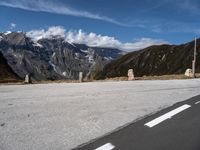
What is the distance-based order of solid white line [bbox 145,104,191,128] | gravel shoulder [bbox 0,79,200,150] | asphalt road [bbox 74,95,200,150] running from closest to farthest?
asphalt road [bbox 74,95,200,150], gravel shoulder [bbox 0,79,200,150], solid white line [bbox 145,104,191,128]

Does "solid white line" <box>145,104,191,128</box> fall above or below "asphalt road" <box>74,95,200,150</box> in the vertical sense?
above

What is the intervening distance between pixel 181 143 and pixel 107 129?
190cm

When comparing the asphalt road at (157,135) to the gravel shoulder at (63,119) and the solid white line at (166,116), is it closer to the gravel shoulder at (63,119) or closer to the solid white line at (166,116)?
the solid white line at (166,116)

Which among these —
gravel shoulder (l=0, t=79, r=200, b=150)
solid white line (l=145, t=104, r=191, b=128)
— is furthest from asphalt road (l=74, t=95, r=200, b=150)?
gravel shoulder (l=0, t=79, r=200, b=150)

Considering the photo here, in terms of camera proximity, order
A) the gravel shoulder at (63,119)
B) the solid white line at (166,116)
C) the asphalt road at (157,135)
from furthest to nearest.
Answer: the solid white line at (166,116) < the gravel shoulder at (63,119) < the asphalt road at (157,135)

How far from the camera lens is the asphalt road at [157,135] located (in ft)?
20.4

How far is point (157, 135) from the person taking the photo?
7137 millimetres

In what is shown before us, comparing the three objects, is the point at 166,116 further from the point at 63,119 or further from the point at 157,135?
the point at 63,119

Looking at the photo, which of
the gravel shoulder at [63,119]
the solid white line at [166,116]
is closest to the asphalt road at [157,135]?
the solid white line at [166,116]

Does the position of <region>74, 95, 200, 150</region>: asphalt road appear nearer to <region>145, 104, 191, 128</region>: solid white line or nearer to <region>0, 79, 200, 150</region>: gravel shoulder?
<region>145, 104, 191, 128</region>: solid white line

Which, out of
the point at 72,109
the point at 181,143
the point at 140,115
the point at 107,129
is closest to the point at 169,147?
the point at 181,143

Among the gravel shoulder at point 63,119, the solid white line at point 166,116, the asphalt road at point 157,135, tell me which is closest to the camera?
Result: the asphalt road at point 157,135

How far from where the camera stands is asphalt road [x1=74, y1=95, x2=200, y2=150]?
6.23 meters

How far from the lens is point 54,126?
7973 mm
